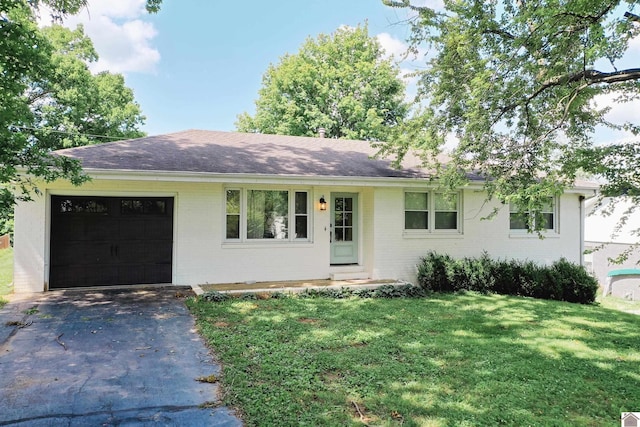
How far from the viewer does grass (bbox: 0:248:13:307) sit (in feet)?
28.6

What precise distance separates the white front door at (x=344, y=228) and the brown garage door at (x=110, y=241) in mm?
4143

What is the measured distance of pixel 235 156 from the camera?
33.2ft

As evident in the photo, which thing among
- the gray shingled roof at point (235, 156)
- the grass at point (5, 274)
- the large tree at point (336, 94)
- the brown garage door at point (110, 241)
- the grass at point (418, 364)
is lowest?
the grass at point (418, 364)

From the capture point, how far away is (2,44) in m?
4.48

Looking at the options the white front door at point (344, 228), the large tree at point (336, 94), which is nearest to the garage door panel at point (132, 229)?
the white front door at point (344, 228)

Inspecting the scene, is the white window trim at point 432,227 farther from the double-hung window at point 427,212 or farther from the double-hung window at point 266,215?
the double-hung window at point 266,215

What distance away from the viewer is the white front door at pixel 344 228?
421 inches

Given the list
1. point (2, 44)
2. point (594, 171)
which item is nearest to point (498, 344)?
point (594, 171)

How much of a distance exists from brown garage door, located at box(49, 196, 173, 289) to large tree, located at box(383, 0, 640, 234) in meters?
5.76

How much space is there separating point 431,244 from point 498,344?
5161mm

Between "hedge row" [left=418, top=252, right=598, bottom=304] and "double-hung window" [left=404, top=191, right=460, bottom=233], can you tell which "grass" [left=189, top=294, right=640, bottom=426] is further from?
"double-hung window" [left=404, top=191, right=460, bottom=233]

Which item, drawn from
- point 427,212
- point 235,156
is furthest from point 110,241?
point 427,212

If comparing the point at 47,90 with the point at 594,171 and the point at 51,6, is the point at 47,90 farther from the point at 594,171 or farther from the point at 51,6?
the point at 594,171

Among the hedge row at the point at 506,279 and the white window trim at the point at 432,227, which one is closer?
the hedge row at the point at 506,279
